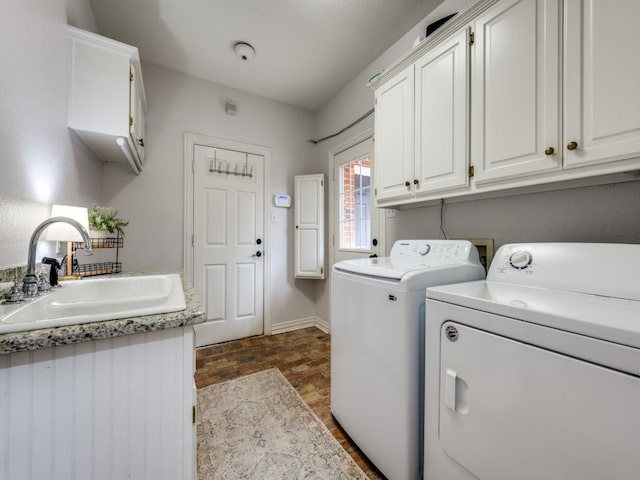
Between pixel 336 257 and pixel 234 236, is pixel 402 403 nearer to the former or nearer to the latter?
pixel 336 257

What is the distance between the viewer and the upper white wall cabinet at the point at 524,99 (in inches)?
33.9

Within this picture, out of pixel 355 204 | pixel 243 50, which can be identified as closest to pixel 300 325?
pixel 355 204

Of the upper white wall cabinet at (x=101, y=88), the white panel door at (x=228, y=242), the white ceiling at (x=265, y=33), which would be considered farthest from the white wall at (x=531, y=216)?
the upper white wall cabinet at (x=101, y=88)

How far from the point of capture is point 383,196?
5.94ft

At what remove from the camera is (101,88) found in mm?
1527

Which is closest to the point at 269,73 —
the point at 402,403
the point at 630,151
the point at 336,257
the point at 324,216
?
the point at 324,216

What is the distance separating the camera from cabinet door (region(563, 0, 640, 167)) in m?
0.83

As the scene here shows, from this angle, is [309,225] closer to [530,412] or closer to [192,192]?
[192,192]

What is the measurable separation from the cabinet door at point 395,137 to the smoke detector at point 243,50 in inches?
47.9

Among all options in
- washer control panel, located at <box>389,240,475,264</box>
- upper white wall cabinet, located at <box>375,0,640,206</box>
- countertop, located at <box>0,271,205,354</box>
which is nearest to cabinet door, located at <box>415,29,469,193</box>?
upper white wall cabinet, located at <box>375,0,640,206</box>

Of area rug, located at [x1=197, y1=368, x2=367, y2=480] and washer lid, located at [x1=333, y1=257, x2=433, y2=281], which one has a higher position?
washer lid, located at [x1=333, y1=257, x2=433, y2=281]

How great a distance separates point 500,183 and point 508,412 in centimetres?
93

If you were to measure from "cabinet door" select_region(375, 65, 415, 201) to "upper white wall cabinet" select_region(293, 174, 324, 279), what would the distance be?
1.19 metres

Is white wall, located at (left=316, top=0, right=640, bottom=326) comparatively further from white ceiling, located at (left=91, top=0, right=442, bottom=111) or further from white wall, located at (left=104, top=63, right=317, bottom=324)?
white wall, located at (left=104, top=63, right=317, bottom=324)
